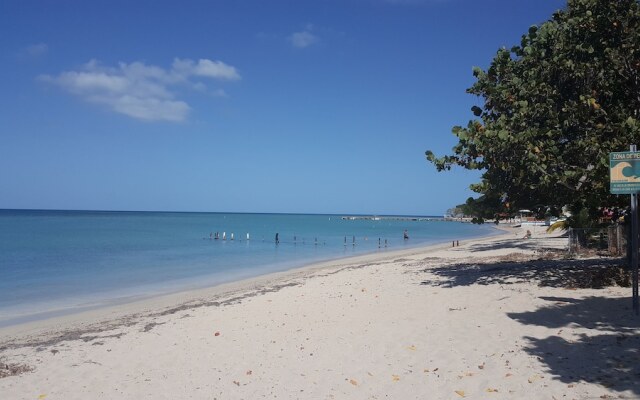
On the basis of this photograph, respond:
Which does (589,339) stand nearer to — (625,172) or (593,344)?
(593,344)

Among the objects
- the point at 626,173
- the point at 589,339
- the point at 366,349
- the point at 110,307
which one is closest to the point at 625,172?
the point at 626,173

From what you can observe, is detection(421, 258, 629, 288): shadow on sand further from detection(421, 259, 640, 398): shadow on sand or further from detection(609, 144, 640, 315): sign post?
detection(609, 144, 640, 315): sign post

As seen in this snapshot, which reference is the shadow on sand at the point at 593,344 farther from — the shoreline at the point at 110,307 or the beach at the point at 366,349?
the shoreline at the point at 110,307

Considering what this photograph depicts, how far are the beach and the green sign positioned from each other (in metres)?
2.17

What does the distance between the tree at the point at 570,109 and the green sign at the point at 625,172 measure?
1.29 metres

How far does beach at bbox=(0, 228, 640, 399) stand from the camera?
5.98m

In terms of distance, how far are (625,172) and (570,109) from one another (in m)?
2.98

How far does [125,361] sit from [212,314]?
384 cm

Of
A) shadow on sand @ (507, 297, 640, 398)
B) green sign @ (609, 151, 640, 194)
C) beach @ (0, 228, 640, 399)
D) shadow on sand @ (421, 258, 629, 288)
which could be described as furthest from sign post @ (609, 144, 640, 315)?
shadow on sand @ (421, 258, 629, 288)

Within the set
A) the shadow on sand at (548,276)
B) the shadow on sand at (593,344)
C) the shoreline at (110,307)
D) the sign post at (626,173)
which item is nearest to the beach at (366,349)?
the shadow on sand at (593,344)

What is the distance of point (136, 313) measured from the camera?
14555 mm

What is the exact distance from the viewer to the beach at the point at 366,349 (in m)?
5.98

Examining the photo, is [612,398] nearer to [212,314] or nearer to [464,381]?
[464,381]

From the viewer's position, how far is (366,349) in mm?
7688
